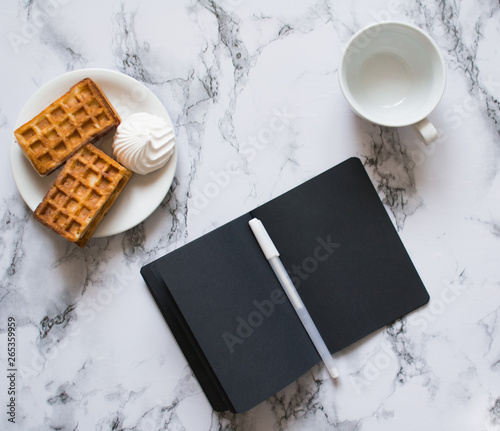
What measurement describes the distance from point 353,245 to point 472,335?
27 centimetres

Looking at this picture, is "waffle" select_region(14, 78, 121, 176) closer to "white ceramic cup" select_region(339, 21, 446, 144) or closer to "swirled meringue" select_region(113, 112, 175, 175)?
"swirled meringue" select_region(113, 112, 175, 175)

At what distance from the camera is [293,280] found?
0.91m

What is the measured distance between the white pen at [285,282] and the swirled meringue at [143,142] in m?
0.19

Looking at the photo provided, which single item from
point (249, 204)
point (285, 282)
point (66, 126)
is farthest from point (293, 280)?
point (66, 126)

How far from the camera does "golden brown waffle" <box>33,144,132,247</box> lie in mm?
847

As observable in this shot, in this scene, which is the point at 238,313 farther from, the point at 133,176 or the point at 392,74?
the point at 392,74

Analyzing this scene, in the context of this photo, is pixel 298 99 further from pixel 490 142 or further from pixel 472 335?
pixel 472 335

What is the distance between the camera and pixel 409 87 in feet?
2.95

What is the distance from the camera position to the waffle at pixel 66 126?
0.85m

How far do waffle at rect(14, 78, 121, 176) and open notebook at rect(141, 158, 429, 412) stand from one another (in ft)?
0.79

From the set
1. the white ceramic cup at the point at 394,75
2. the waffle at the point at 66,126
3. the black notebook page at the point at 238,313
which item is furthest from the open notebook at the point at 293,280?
the waffle at the point at 66,126

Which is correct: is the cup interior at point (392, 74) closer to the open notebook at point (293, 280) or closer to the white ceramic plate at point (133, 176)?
the open notebook at point (293, 280)

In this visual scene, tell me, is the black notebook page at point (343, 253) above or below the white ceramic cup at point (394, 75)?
below

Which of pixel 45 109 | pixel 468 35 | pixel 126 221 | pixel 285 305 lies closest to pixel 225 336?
pixel 285 305
